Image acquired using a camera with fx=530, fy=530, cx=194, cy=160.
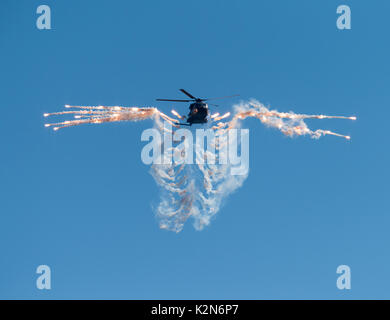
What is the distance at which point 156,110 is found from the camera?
62406 millimetres

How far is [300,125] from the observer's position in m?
60.2

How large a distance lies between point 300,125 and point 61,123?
2721cm

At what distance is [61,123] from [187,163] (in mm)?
17942

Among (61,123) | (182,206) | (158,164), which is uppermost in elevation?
(61,123)
